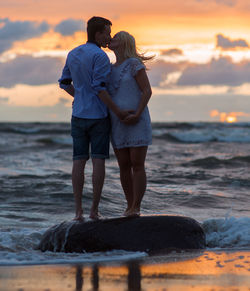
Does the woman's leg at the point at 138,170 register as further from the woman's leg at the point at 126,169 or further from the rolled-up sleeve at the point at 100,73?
the rolled-up sleeve at the point at 100,73

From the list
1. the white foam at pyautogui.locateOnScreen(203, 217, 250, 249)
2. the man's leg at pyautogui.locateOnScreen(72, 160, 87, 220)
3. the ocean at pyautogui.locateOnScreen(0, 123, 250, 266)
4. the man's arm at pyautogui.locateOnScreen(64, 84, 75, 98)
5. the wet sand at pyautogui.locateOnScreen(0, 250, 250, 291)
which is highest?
the man's arm at pyautogui.locateOnScreen(64, 84, 75, 98)

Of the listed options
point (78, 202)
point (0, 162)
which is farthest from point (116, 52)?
point (0, 162)

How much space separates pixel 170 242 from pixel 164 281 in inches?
56.1

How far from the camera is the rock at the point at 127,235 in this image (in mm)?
4965

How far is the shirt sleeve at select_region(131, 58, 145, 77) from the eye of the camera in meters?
4.95

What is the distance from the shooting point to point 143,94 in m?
4.96

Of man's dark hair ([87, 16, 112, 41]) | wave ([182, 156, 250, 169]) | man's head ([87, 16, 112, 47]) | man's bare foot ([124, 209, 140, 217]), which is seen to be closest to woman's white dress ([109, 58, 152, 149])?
man's head ([87, 16, 112, 47])

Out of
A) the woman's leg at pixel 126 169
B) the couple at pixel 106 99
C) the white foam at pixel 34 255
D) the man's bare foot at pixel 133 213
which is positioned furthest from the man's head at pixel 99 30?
the white foam at pixel 34 255

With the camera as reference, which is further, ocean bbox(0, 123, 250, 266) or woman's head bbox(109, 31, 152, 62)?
ocean bbox(0, 123, 250, 266)

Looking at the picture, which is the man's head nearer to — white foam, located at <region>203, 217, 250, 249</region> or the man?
the man

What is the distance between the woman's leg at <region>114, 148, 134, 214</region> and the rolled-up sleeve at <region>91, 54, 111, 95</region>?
0.69 metres

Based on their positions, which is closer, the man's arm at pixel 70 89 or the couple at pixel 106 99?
the couple at pixel 106 99

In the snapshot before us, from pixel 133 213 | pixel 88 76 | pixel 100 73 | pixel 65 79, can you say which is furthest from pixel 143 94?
pixel 133 213

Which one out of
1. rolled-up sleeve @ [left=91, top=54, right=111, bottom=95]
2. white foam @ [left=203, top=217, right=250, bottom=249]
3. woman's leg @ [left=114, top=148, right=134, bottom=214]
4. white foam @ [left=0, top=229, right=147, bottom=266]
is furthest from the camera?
white foam @ [left=203, top=217, right=250, bottom=249]
